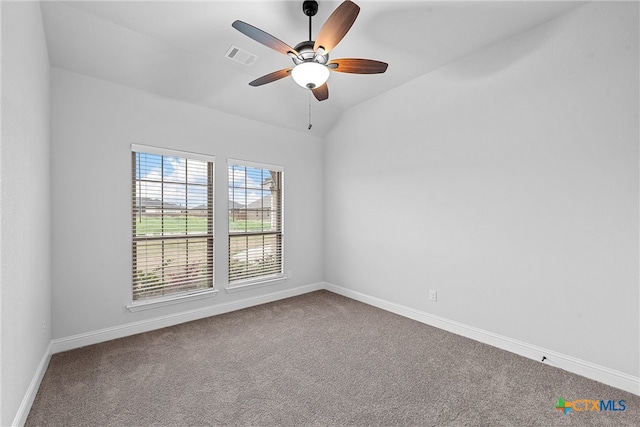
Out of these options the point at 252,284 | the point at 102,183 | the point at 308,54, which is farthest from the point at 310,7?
the point at 252,284

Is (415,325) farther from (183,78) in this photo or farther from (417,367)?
(183,78)

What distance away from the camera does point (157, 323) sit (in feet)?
10.9

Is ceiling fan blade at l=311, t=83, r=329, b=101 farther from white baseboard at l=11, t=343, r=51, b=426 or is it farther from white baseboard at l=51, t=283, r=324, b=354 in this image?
white baseboard at l=11, t=343, r=51, b=426

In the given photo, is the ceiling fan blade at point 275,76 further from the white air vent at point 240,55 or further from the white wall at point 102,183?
the white wall at point 102,183

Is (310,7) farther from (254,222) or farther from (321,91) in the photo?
(254,222)

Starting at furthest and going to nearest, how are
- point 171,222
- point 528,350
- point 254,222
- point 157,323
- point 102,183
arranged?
point 254,222, point 171,222, point 157,323, point 102,183, point 528,350

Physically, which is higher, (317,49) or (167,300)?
(317,49)

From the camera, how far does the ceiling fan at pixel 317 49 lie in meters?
1.90

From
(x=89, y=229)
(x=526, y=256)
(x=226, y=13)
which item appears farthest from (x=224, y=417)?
(x=226, y=13)

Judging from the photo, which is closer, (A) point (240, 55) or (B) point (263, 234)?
(A) point (240, 55)

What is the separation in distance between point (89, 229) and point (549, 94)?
4.58m

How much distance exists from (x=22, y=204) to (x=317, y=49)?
7.26 feet

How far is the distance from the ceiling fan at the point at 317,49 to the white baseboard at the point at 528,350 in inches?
110

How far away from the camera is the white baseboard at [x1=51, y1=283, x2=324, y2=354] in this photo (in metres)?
2.79
